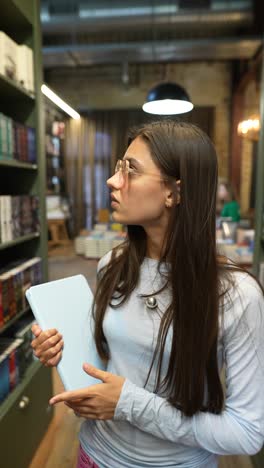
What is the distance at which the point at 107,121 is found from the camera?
890 centimetres

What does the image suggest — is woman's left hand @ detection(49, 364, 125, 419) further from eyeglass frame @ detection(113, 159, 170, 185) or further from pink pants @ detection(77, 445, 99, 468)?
eyeglass frame @ detection(113, 159, 170, 185)

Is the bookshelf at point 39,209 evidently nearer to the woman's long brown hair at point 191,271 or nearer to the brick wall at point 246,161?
the woman's long brown hair at point 191,271

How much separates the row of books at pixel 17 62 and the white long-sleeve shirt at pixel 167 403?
142 cm

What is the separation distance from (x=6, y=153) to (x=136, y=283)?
1.16m

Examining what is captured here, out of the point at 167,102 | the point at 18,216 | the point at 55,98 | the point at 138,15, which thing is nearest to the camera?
the point at 18,216

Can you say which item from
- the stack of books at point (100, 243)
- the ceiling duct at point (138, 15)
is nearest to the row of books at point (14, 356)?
the stack of books at point (100, 243)

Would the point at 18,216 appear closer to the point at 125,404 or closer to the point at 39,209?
the point at 39,209

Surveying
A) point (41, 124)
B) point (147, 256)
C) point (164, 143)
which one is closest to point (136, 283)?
point (147, 256)

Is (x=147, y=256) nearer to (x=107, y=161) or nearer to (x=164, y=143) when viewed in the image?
(x=164, y=143)

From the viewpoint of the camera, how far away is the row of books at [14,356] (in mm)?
1673

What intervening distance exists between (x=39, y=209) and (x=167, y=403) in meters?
1.56

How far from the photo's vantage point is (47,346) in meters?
0.84

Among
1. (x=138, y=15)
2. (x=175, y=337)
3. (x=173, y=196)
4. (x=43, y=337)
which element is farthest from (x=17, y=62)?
(x=138, y=15)

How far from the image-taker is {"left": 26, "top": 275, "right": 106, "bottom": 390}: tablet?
2.80ft
